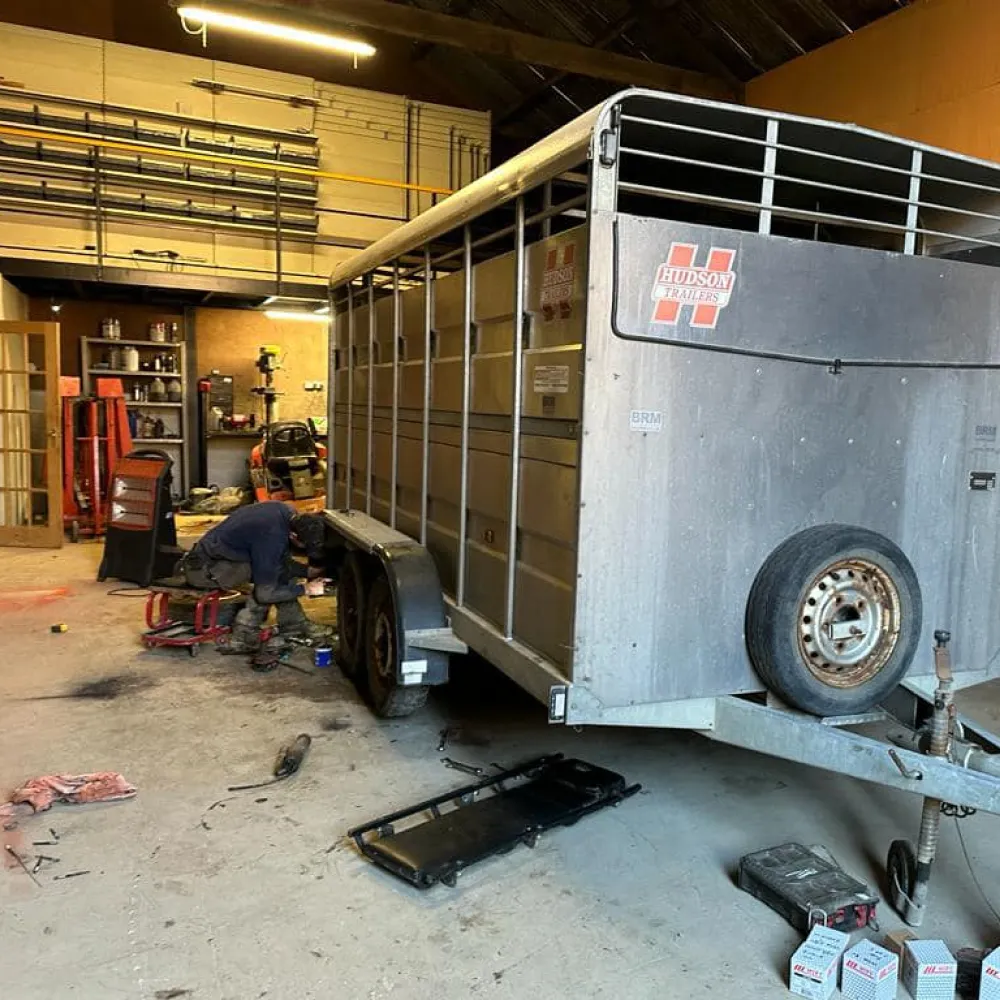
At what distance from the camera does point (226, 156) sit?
408 inches

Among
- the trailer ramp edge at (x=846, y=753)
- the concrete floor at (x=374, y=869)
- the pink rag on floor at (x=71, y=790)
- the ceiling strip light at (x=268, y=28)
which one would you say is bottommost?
the concrete floor at (x=374, y=869)

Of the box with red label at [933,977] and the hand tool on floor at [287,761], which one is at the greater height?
the box with red label at [933,977]

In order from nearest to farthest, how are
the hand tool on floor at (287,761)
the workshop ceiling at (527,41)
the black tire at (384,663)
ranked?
the hand tool on floor at (287,761) → the black tire at (384,663) → the workshop ceiling at (527,41)

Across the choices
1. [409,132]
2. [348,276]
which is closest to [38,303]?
[409,132]

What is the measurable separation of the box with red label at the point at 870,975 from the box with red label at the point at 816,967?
35mm

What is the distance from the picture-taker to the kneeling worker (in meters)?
5.52

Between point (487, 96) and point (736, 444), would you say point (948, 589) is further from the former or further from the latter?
point (487, 96)

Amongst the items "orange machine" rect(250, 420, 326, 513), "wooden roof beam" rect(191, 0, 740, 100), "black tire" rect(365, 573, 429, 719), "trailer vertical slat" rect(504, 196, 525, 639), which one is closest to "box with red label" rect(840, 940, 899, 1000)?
"trailer vertical slat" rect(504, 196, 525, 639)

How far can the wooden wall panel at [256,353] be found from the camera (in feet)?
39.4

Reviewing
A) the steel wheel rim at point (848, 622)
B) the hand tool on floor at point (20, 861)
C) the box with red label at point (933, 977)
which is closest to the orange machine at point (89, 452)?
the hand tool on floor at point (20, 861)

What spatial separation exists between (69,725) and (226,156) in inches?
319

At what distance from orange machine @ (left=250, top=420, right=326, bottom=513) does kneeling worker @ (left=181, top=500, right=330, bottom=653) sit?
14.6 feet

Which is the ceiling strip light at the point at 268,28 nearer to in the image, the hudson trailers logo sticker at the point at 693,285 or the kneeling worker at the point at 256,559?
the kneeling worker at the point at 256,559

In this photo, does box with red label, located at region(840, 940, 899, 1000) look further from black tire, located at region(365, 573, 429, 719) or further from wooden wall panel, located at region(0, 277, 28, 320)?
wooden wall panel, located at region(0, 277, 28, 320)
